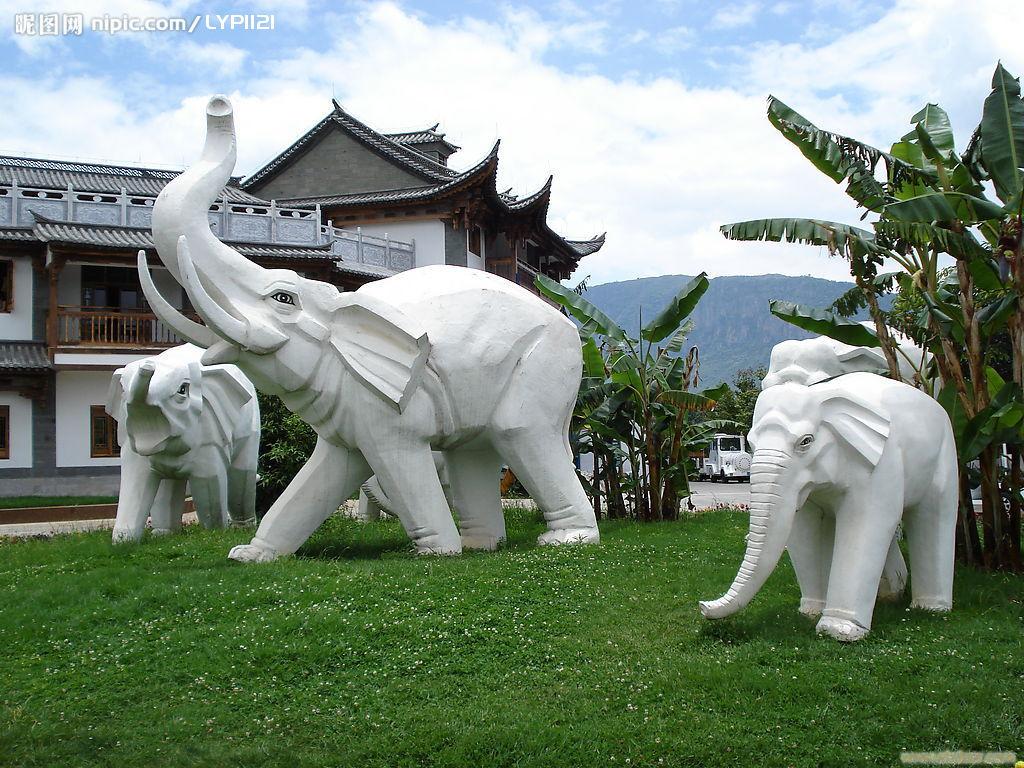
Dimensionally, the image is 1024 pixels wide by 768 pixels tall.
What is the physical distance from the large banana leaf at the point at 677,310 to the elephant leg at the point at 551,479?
3690mm

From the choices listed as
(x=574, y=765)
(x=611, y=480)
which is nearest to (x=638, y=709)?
(x=574, y=765)

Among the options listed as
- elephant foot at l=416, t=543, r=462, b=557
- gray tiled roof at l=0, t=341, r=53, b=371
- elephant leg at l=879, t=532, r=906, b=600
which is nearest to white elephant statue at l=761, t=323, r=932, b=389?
elephant leg at l=879, t=532, r=906, b=600

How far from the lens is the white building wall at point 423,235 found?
99.3ft

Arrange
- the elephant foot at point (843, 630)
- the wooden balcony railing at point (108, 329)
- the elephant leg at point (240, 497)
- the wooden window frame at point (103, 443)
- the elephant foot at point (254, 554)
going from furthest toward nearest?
the wooden window frame at point (103, 443) < the wooden balcony railing at point (108, 329) < the elephant leg at point (240, 497) < the elephant foot at point (254, 554) < the elephant foot at point (843, 630)

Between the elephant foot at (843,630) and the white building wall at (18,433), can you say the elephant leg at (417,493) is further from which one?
the white building wall at (18,433)

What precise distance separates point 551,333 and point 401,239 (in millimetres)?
22433

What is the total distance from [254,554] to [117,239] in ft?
57.4

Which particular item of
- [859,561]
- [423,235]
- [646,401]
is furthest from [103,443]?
[859,561]

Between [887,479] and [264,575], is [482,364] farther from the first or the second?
[887,479]

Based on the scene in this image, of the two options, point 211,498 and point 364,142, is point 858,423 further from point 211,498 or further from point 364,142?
point 364,142

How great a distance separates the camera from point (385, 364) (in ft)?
26.1

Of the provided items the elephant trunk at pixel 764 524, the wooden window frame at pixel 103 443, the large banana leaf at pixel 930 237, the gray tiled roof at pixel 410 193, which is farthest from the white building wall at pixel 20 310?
the elephant trunk at pixel 764 524

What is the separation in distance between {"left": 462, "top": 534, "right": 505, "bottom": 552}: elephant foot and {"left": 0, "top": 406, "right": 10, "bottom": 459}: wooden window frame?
18.0 m

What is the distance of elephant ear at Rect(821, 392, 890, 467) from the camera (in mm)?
5938
